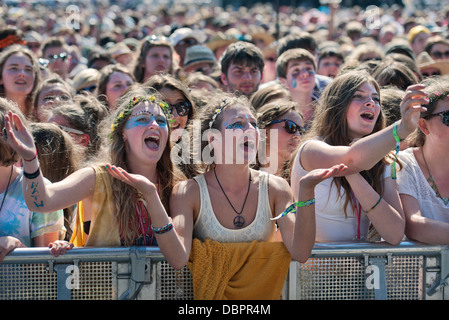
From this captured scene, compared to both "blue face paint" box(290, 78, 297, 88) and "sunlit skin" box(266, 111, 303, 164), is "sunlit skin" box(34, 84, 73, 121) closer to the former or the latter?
"sunlit skin" box(266, 111, 303, 164)

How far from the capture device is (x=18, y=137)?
9.10 feet

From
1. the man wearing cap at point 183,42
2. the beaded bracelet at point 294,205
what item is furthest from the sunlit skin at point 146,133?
the man wearing cap at point 183,42

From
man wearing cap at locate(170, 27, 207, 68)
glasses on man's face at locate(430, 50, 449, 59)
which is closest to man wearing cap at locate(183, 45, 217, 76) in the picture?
man wearing cap at locate(170, 27, 207, 68)

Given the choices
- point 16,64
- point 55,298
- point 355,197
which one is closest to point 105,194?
point 55,298

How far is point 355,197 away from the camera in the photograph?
331 centimetres

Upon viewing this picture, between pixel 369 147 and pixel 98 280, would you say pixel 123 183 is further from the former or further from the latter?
pixel 369 147

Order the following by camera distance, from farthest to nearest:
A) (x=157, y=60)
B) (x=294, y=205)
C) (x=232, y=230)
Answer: (x=157, y=60), (x=232, y=230), (x=294, y=205)

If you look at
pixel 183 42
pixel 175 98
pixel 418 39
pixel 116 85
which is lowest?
pixel 175 98

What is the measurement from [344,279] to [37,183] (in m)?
1.49

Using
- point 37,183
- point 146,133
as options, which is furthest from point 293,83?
point 37,183

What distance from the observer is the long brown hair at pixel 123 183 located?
310 centimetres

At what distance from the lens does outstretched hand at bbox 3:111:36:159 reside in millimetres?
2740

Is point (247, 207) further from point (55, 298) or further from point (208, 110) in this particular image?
point (55, 298)

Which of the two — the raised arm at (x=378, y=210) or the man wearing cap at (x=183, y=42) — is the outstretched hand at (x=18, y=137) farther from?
the man wearing cap at (x=183, y=42)
